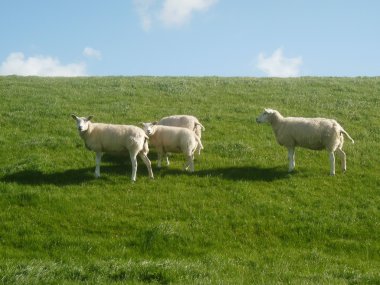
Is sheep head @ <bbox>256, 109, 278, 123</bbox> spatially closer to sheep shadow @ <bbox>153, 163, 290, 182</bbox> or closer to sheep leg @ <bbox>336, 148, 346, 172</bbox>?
sheep shadow @ <bbox>153, 163, 290, 182</bbox>

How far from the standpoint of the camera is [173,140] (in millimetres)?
17672

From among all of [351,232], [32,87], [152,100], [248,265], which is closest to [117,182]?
[248,265]

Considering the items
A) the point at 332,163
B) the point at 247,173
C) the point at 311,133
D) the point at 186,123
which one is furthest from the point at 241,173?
the point at 186,123

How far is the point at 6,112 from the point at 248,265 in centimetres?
1624

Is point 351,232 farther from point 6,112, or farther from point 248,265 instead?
point 6,112

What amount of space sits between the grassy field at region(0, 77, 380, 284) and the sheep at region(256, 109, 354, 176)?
687 millimetres

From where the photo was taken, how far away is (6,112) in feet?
80.1

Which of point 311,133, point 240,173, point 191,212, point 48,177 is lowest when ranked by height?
point 191,212

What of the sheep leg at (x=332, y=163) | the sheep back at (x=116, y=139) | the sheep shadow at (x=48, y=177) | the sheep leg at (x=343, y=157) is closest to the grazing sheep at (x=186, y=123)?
the sheep back at (x=116, y=139)

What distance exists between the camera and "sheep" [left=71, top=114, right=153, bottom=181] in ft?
55.2

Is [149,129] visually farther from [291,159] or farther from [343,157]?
[343,157]

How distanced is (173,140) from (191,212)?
3712 mm

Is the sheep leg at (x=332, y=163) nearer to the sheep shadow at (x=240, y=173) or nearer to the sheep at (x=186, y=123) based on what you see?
the sheep shadow at (x=240, y=173)

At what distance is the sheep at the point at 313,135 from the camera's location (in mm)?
17547
